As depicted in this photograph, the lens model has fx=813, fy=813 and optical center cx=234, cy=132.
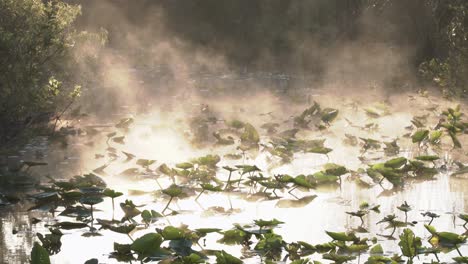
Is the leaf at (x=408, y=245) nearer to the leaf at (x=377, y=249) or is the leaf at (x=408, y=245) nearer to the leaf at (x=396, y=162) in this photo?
the leaf at (x=377, y=249)

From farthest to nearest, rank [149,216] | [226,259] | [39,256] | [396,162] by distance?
[396,162] < [149,216] < [226,259] < [39,256]

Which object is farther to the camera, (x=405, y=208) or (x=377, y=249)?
(x=405, y=208)

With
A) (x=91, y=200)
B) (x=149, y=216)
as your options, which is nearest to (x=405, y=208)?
(x=149, y=216)

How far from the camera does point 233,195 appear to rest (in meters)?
9.11

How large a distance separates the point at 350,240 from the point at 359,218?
56.7 inches

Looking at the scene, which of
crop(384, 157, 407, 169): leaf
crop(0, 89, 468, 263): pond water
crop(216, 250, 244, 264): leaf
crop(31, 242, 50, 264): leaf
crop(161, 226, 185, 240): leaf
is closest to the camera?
crop(31, 242, 50, 264): leaf

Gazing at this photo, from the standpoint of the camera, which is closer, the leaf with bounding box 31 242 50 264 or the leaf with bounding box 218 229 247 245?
the leaf with bounding box 31 242 50 264

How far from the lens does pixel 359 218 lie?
8.02 m

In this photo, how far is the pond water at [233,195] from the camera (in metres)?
7.20

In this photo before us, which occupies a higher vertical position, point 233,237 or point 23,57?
point 23,57

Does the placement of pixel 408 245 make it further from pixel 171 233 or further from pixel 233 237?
pixel 171 233

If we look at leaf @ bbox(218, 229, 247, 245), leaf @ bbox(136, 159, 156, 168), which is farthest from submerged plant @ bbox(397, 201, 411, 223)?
leaf @ bbox(136, 159, 156, 168)

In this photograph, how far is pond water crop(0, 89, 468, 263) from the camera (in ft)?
23.6

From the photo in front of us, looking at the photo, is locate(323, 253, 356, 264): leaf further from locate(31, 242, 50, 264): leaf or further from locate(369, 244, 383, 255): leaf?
locate(31, 242, 50, 264): leaf
